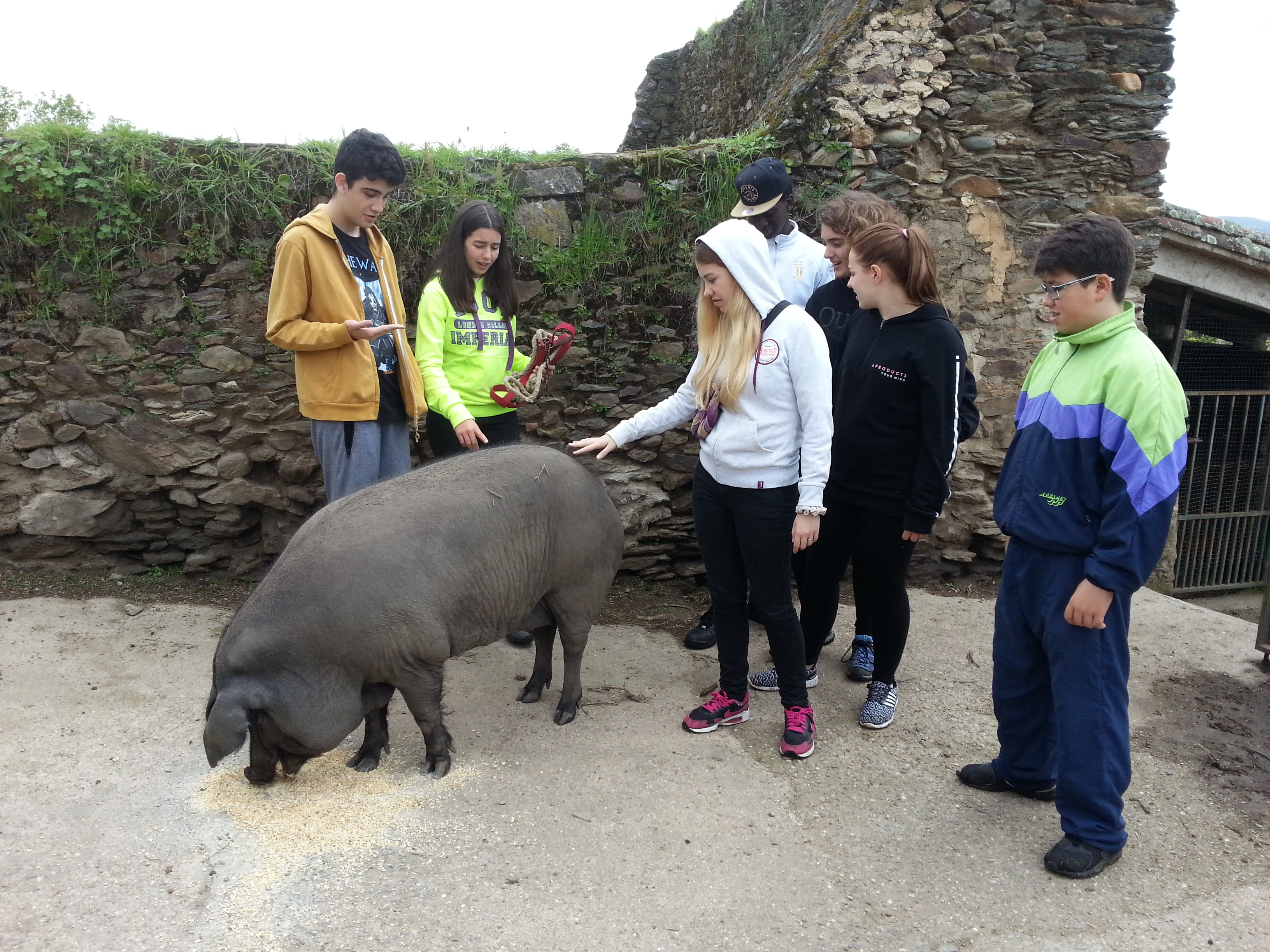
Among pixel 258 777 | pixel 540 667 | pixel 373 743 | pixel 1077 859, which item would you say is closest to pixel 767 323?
pixel 540 667

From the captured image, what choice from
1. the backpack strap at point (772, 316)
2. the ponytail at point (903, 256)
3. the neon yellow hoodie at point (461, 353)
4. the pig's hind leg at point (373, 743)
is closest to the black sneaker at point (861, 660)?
the ponytail at point (903, 256)

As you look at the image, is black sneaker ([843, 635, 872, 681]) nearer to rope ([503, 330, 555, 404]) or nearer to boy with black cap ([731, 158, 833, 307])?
boy with black cap ([731, 158, 833, 307])

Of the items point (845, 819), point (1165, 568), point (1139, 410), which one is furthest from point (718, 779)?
point (1165, 568)

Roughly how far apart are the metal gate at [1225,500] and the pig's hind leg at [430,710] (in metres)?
7.62

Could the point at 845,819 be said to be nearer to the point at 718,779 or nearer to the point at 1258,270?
the point at 718,779

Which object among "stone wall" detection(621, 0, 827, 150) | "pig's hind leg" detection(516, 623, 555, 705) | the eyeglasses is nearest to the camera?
the eyeglasses

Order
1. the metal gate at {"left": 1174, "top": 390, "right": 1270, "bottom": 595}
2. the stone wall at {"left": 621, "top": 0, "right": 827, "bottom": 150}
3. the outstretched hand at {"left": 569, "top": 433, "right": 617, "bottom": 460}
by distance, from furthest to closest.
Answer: the stone wall at {"left": 621, "top": 0, "right": 827, "bottom": 150}, the metal gate at {"left": 1174, "top": 390, "right": 1270, "bottom": 595}, the outstretched hand at {"left": 569, "top": 433, "right": 617, "bottom": 460}

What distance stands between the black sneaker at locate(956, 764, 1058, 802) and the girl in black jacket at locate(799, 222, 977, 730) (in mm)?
498

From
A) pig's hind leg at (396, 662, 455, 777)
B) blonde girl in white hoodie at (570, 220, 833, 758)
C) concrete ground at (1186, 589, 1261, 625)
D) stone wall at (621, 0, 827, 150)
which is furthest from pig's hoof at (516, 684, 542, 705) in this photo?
concrete ground at (1186, 589, 1261, 625)

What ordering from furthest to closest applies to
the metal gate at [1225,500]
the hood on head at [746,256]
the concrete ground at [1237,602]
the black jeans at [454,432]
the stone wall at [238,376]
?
the metal gate at [1225,500] → the concrete ground at [1237,602] → the stone wall at [238,376] → the black jeans at [454,432] → the hood on head at [746,256]

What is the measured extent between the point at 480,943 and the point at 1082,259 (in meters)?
3.00

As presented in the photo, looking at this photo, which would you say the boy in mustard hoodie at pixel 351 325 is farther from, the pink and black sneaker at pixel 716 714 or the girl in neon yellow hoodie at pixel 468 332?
the pink and black sneaker at pixel 716 714

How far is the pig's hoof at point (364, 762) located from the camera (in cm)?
352

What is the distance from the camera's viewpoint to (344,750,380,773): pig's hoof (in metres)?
3.52
